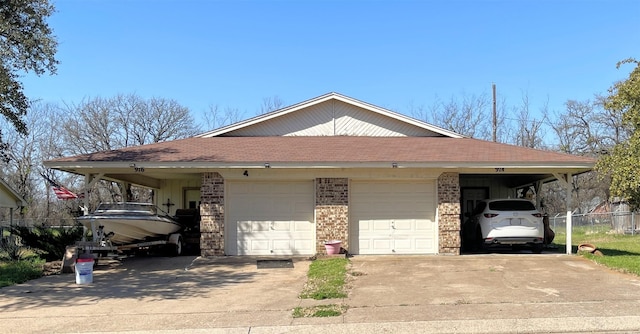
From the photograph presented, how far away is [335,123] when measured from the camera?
17.8 meters

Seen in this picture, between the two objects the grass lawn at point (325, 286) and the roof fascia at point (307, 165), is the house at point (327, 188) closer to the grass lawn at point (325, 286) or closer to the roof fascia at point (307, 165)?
the roof fascia at point (307, 165)

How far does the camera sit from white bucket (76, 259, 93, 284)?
10836mm

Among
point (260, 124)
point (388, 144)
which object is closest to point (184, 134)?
point (260, 124)

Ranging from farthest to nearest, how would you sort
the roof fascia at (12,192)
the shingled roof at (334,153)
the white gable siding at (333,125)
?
1. the roof fascia at (12,192)
2. the white gable siding at (333,125)
3. the shingled roof at (334,153)

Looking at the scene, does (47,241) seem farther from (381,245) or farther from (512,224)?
(512,224)

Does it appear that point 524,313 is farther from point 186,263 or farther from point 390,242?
point 186,263

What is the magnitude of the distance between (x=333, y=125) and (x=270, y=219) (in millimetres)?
4792

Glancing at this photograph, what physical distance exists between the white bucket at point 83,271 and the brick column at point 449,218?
8.64 metres

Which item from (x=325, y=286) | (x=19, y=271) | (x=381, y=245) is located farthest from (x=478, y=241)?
(x=19, y=271)

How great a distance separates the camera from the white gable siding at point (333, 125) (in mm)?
17641

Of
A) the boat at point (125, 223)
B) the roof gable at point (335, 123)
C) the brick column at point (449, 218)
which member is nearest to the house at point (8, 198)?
the roof gable at point (335, 123)

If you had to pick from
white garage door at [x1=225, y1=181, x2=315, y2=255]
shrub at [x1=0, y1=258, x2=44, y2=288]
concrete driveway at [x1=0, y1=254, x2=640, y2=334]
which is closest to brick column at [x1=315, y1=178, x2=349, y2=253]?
white garage door at [x1=225, y1=181, x2=315, y2=255]

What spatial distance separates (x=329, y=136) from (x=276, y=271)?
6.55 meters

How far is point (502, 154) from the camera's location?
47.2 ft
